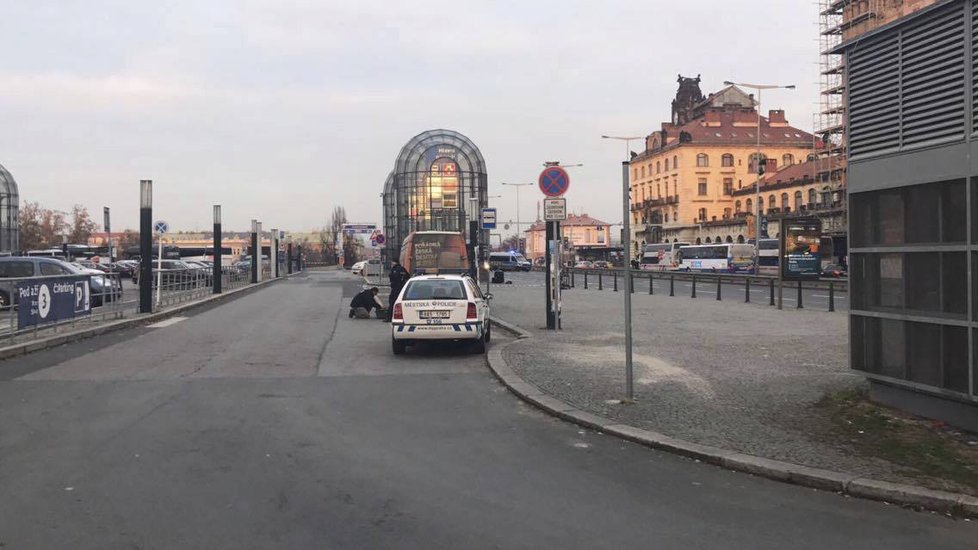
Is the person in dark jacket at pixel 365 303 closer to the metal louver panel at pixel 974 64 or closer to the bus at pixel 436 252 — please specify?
the bus at pixel 436 252

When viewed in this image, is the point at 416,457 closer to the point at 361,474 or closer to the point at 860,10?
the point at 361,474

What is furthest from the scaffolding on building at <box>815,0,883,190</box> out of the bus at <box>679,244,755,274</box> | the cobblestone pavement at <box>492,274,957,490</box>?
the cobblestone pavement at <box>492,274,957,490</box>

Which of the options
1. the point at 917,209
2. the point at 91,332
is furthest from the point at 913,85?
the point at 91,332

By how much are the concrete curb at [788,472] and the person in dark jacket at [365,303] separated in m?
13.4

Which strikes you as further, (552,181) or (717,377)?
(552,181)

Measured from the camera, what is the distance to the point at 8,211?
50.9 meters

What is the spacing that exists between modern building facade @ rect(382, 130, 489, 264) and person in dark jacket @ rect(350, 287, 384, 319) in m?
16.5

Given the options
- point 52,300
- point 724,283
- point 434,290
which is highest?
point 434,290

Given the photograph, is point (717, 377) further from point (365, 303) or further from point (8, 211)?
point (8, 211)

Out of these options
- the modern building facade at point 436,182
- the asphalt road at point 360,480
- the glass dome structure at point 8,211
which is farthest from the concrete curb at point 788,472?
the glass dome structure at point 8,211

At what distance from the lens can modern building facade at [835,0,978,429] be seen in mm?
6867

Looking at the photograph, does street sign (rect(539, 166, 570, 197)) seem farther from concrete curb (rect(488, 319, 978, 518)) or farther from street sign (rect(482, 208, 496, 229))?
street sign (rect(482, 208, 496, 229))

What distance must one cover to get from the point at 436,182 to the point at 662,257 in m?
44.9

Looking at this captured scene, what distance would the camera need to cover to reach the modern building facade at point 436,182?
38.7 m
